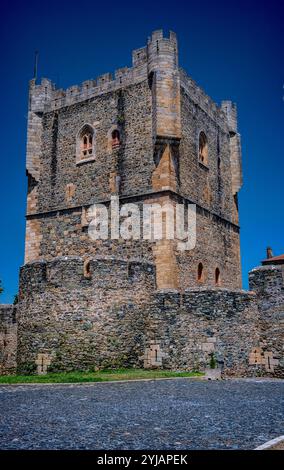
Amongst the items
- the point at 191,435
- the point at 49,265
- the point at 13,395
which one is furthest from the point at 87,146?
the point at 191,435

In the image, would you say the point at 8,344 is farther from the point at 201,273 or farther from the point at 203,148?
the point at 203,148

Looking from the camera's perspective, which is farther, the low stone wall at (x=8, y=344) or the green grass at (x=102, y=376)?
the low stone wall at (x=8, y=344)

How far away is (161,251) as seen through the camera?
64.3 feet

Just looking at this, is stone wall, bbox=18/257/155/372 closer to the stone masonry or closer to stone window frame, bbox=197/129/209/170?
the stone masonry

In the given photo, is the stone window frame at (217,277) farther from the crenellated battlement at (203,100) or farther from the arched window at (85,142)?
the arched window at (85,142)

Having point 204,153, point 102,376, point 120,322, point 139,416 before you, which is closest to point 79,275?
point 120,322

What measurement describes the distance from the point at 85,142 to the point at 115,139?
76.5 inches

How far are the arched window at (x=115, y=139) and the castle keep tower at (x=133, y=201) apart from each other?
63 mm

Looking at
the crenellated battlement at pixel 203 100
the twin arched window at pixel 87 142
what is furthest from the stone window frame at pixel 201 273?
the crenellated battlement at pixel 203 100

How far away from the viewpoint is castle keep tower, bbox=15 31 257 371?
49.7 feet

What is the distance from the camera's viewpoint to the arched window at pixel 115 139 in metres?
22.1

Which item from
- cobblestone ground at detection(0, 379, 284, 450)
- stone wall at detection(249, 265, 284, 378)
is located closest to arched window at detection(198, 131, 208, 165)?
stone wall at detection(249, 265, 284, 378)

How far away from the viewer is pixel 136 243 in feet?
66.2
